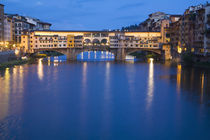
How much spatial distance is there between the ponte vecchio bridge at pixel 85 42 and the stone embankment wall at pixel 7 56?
8.62 metres

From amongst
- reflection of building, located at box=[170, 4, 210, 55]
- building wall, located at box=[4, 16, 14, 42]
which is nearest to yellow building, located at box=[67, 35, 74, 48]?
building wall, located at box=[4, 16, 14, 42]

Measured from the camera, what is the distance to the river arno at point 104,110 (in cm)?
1314

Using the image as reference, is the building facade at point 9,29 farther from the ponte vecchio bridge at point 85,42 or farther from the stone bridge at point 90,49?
the stone bridge at point 90,49

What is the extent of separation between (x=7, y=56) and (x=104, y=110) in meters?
28.9

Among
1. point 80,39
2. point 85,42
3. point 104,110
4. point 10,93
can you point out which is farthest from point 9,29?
point 104,110

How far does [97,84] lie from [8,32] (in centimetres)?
3531

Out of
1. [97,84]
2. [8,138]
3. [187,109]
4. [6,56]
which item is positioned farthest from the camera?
[6,56]

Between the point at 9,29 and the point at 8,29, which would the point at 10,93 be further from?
the point at 9,29

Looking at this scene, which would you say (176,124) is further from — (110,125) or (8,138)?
(8,138)

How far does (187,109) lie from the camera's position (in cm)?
1700

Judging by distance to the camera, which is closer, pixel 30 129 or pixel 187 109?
pixel 30 129

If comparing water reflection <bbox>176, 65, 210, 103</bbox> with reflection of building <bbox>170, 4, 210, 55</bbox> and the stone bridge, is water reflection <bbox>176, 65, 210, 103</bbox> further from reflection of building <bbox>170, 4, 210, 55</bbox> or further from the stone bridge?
the stone bridge

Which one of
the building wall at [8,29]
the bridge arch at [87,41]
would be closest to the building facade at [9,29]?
the building wall at [8,29]

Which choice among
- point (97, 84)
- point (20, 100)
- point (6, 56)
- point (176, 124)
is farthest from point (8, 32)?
point (176, 124)
